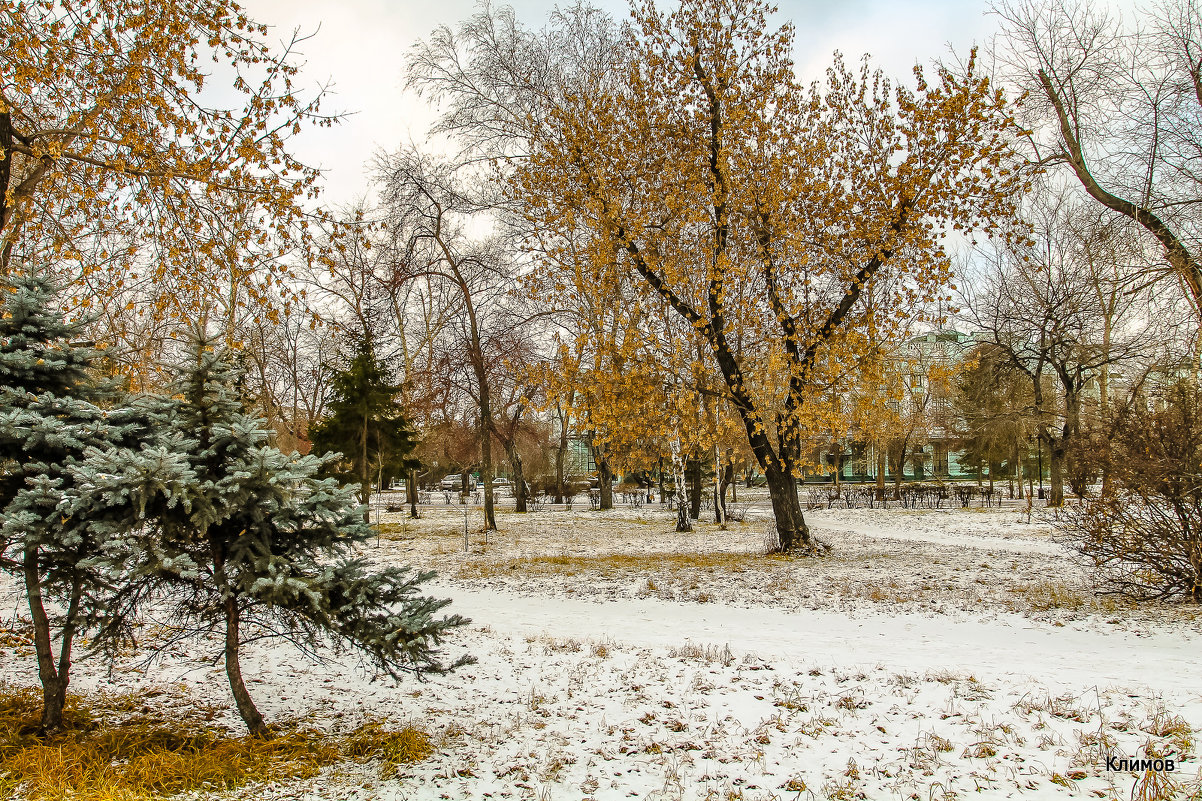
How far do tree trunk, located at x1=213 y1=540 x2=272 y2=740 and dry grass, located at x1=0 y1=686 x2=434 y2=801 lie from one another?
8 cm

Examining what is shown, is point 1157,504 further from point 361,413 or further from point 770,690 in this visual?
point 361,413

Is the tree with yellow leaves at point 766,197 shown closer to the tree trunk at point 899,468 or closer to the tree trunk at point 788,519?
the tree trunk at point 788,519

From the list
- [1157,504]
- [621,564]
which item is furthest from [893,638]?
[621,564]

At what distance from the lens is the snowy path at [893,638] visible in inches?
219

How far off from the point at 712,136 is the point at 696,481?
577 inches

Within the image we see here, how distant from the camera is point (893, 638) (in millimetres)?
6836

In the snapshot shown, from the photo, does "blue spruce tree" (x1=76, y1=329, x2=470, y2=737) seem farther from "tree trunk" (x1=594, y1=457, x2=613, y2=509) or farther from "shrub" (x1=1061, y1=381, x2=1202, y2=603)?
"tree trunk" (x1=594, y1=457, x2=613, y2=509)

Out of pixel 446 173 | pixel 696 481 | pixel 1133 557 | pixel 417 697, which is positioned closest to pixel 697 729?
pixel 417 697

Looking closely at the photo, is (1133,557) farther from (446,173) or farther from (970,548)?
(446,173)

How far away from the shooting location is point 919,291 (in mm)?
11531

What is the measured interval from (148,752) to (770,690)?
401cm

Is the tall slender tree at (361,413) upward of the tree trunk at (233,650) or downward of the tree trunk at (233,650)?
upward

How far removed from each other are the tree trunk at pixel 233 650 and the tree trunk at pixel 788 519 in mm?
10260

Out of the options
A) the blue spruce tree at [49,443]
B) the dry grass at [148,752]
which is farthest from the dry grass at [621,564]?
the blue spruce tree at [49,443]
